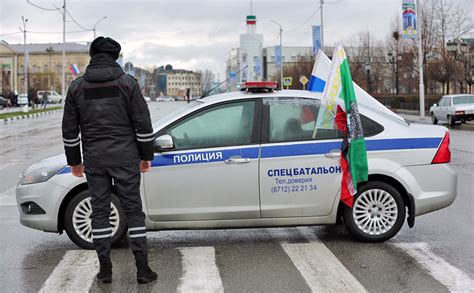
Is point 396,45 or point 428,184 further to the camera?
point 396,45

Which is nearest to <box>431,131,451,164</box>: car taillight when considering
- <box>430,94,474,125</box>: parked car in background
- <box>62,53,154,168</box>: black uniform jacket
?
<box>62,53,154,168</box>: black uniform jacket

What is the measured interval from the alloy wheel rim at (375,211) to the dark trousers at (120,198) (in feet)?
8.24

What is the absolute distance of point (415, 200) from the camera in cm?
709

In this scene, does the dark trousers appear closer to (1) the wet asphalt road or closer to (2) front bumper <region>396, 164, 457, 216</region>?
(1) the wet asphalt road

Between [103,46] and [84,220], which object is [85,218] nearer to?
[84,220]

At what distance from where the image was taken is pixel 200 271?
6039 millimetres

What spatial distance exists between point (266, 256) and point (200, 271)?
0.84 m

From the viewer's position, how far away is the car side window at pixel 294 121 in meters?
6.98

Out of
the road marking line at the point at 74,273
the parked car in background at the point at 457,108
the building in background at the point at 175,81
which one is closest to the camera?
the road marking line at the point at 74,273

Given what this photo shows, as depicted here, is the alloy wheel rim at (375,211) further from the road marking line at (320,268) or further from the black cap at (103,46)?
the black cap at (103,46)

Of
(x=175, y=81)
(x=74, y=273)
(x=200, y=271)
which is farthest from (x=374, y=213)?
(x=175, y=81)

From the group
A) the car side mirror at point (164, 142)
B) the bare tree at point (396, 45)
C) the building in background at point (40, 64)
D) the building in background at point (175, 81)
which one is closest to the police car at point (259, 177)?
the car side mirror at point (164, 142)

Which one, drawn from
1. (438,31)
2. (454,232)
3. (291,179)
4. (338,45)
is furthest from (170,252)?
(438,31)

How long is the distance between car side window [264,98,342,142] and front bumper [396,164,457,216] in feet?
2.88
